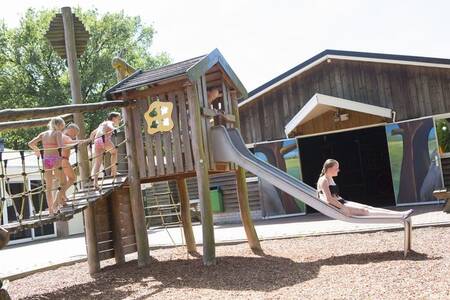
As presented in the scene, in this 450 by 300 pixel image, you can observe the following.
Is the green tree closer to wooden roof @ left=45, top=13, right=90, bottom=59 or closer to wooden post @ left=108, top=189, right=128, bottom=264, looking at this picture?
wooden roof @ left=45, top=13, right=90, bottom=59

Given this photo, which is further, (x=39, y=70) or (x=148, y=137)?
(x=39, y=70)

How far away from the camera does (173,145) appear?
848 cm

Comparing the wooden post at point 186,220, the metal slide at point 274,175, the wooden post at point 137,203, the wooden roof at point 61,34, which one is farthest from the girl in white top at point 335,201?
the wooden roof at point 61,34

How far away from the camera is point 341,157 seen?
17.7m

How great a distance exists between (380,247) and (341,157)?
9694 millimetres

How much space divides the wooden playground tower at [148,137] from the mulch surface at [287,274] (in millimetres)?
535

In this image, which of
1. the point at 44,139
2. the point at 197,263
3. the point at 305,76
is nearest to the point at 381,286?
the point at 197,263

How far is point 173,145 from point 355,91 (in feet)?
27.0

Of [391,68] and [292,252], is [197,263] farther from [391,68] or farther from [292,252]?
[391,68]

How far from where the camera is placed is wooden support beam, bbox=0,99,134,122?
6.15 metres

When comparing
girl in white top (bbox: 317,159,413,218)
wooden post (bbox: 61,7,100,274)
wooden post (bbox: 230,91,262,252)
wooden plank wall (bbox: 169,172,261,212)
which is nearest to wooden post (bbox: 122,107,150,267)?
wooden post (bbox: 61,7,100,274)

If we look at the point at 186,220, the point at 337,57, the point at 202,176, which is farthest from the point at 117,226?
the point at 337,57

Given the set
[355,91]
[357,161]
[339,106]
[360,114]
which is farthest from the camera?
[357,161]

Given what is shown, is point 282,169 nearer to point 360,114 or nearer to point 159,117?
point 360,114
